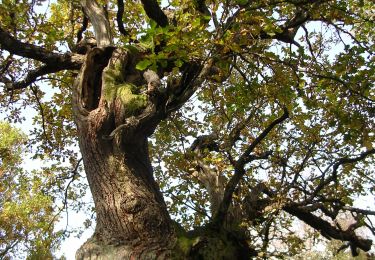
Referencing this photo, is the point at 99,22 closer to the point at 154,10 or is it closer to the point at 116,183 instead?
the point at 154,10

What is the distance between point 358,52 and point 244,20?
67.3 inches

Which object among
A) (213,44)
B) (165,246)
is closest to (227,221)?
(165,246)

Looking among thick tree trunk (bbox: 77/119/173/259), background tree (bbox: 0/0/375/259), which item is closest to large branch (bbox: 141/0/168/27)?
background tree (bbox: 0/0/375/259)

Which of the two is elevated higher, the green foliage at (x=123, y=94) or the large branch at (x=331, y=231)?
the green foliage at (x=123, y=94)

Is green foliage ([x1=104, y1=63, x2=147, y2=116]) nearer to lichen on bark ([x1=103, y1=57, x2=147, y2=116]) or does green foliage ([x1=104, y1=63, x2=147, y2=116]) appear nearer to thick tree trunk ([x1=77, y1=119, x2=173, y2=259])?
lichen on bark ([x1=103, y1=57, x2=147, y2=116])

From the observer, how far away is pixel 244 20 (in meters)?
5.00

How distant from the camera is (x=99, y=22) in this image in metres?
6.55

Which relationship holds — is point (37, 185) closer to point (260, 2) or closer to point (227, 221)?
point (227, 221)

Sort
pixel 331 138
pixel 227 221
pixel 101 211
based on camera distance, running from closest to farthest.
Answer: pixel 101 211
pixel 227 221
pixel 331 138

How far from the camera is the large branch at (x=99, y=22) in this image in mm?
6184

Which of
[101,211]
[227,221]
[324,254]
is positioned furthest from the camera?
[324,254]

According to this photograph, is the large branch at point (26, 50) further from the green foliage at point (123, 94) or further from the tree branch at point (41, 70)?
the green foliage at point (123, 94)

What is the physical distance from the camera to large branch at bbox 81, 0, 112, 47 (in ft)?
20.3

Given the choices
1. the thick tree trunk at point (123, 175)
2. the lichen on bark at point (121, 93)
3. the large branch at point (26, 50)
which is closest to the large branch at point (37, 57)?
the large branch at point (26, 50)
